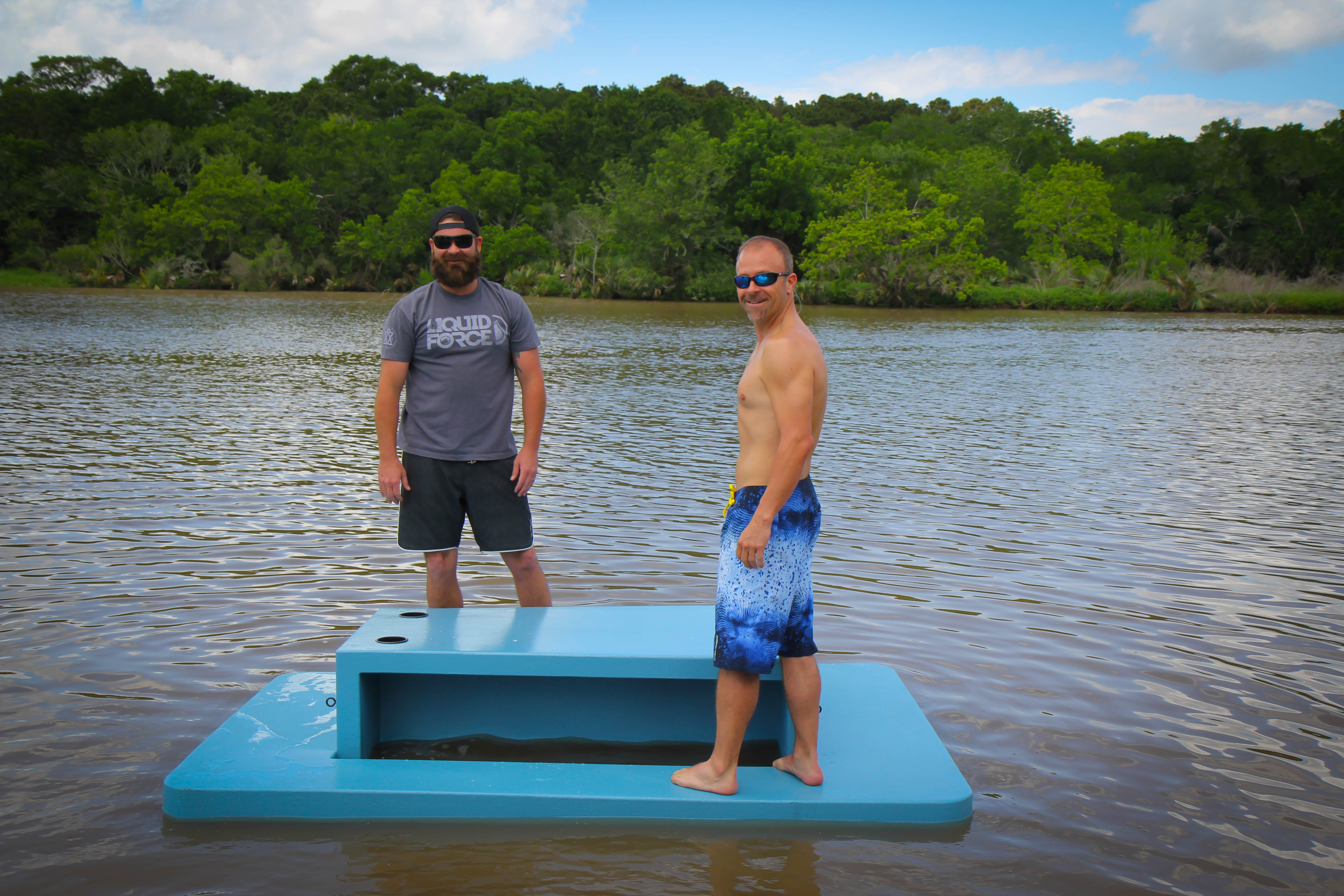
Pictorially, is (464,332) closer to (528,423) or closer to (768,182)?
(528,423)

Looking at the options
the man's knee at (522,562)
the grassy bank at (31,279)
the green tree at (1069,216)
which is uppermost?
the green tree at (1069,216)

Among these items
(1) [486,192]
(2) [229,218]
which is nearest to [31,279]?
(2) [229,218]

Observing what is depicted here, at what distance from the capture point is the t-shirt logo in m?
4.30

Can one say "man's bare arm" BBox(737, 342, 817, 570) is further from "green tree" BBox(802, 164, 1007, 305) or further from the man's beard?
"green tree" BBox(802, 164, 1007, 305)

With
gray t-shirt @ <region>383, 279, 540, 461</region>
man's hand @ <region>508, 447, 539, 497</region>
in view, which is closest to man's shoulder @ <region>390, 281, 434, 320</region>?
gray t-shirt @ <region>383, 279, 540, 461</region>

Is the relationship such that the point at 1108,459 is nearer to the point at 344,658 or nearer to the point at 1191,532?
the point at 1191,532

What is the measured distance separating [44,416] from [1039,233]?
204 ft

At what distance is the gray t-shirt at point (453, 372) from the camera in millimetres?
4309

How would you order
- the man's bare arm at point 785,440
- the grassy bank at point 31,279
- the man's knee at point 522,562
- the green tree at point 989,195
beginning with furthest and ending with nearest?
the green tree at point 989,195
the grassy bank at point 31,279
the man's knee at point 522,562
the man's bare arm at point 785,440

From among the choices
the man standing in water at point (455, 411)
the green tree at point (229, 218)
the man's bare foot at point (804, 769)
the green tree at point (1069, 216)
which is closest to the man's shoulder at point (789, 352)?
the man's bare foot at point (804, 769)

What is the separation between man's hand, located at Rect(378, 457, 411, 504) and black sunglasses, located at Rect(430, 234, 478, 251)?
0.94 meters

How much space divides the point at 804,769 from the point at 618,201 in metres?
60.0

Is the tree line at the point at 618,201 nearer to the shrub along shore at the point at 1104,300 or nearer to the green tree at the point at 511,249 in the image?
the green tree at the point at 511,249

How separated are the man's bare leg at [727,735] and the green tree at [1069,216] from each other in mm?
61074
